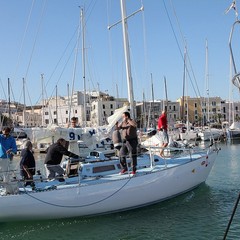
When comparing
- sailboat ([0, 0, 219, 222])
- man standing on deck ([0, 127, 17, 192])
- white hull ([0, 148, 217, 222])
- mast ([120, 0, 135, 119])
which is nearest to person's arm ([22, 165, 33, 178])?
sailboat ([0, 0, 219, 222])

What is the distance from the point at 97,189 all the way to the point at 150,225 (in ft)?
5.82

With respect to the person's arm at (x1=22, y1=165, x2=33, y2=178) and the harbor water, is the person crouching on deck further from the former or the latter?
the harbor water

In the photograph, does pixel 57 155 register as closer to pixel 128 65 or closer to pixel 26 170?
pixel 26 170

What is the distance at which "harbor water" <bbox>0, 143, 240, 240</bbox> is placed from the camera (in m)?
9.33

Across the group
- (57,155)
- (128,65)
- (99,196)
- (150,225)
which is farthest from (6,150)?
(128,65)

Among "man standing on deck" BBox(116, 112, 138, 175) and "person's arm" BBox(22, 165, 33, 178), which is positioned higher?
"man standing on deck" BBox(116, 112, 138, 175)

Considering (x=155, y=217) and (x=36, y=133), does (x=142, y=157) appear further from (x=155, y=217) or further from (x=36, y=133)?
(x=36, y=133)

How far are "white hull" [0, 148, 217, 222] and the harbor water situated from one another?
0.29 metres

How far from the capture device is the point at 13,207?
384 inches

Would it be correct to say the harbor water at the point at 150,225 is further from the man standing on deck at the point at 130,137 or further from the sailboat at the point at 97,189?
the man standing on deck at the point at 130,137

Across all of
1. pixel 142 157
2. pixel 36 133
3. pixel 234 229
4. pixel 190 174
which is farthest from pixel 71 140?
pixel 234 229

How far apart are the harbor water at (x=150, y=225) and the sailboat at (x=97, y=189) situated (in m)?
0.28

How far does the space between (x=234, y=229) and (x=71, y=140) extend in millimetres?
12423

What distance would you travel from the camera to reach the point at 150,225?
1009cm
